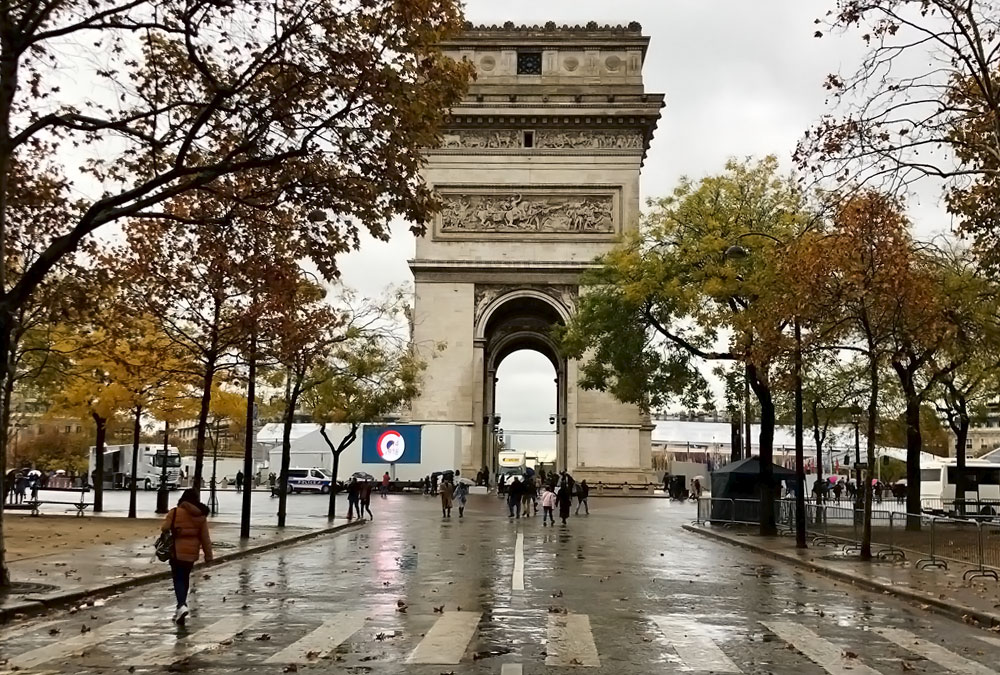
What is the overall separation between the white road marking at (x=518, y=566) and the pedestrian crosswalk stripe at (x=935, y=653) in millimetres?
5440

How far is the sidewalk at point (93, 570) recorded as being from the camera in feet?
44.6

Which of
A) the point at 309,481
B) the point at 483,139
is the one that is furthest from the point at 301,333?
the point at 309,481

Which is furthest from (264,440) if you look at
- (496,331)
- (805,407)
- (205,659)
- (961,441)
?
(205,659)

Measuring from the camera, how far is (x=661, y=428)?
10231cm

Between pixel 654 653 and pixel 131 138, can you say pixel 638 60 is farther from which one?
pixel 654 653

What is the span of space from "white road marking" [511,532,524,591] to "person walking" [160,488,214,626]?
5087 mm

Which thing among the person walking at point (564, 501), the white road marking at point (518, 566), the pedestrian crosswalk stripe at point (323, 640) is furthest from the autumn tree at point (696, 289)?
the pedestrian crosswalk stripe at point (323, 640)

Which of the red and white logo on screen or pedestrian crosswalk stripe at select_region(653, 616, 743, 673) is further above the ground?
the red and white logo on screen

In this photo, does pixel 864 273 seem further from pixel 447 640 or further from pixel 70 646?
pixel 70 646

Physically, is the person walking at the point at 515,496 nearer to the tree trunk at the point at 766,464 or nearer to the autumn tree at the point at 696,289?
the autumn tree at the point at 696,289

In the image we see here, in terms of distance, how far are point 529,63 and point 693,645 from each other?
5273cm

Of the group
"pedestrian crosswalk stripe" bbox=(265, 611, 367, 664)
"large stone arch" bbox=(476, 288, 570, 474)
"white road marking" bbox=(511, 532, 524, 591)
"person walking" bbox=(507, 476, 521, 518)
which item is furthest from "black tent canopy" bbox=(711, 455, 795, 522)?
"pedestrian crosswalk stripe" bbox=(265, 611, 367, 664)

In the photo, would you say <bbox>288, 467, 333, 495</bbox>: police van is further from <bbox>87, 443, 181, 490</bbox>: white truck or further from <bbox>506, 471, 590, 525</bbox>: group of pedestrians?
<bbox>506, 471, 590, 525</bbox>: group of pedestrians

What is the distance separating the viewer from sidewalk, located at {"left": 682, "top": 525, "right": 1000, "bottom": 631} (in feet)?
46.1
